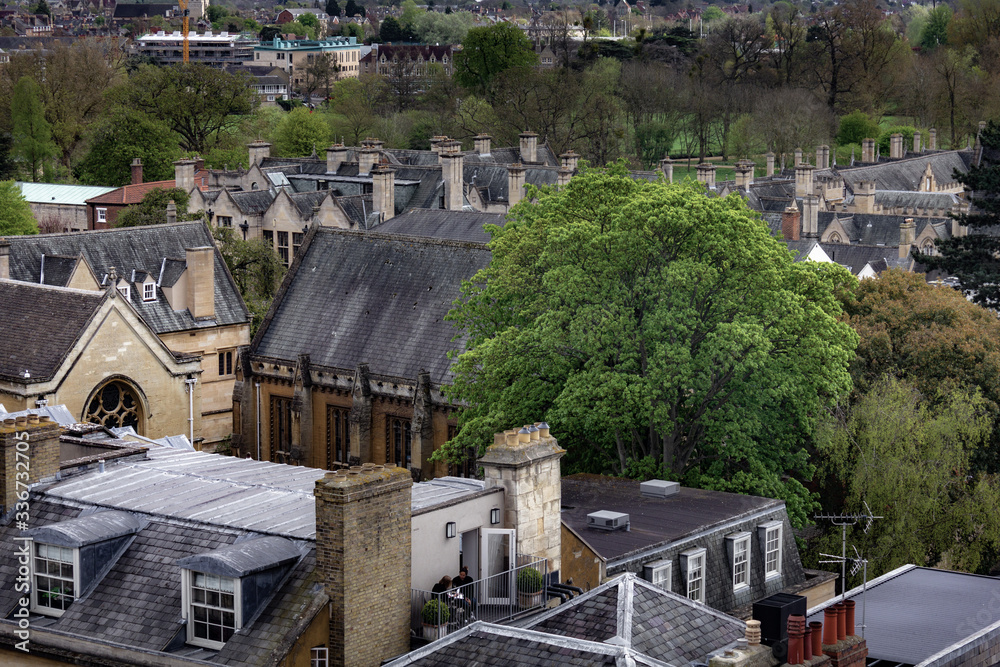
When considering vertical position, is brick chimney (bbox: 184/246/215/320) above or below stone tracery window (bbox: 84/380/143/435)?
above

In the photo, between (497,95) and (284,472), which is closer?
(284,472)

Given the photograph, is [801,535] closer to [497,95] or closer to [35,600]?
[35,600]

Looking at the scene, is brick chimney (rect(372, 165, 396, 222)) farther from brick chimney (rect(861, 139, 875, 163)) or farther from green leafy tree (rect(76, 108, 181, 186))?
brick chimney (rect(861, 139, 875, 163))

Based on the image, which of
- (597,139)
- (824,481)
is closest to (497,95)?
(597,139)

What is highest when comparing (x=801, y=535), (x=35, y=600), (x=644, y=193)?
(x=644, y=193)

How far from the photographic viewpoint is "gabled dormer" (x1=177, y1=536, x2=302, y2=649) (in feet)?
90.8

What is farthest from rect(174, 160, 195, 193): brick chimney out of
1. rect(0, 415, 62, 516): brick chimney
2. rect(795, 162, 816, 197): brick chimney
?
rect(0, 415, 62, 516): brick chimney

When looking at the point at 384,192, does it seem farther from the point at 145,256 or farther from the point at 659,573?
the point at 659,573

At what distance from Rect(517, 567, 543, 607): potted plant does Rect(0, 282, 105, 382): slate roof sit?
25.0m

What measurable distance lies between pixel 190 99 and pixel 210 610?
124776mm

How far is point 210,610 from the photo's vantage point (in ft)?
92.0

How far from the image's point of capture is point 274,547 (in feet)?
93.3

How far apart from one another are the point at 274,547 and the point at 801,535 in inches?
941

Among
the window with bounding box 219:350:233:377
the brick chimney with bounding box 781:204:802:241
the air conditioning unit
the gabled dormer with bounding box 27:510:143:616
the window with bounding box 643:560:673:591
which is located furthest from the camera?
the brick chimney with bounding box 781:204:802:241
